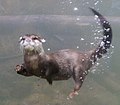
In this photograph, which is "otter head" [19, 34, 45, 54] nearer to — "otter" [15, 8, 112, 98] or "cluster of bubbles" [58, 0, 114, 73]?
"otter" [15, 8, 112, 98]

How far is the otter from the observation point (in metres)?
3.16

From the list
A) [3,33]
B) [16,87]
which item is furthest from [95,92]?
[3,33]

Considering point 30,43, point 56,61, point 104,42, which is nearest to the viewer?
point 30,43

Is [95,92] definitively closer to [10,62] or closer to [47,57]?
[10,62]

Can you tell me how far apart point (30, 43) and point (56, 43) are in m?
5.74

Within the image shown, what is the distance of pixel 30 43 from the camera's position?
10.1ft

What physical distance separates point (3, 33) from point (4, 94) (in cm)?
255

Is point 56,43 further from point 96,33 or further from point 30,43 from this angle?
point 30,43

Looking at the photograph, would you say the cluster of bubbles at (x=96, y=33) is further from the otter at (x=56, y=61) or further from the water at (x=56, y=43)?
the otter at (x=56, y=61)

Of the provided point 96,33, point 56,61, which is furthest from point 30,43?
point 96,33

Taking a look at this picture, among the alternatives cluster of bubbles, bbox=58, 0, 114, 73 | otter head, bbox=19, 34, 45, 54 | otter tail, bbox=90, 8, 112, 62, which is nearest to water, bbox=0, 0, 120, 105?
cluster of bubbles, bbox=58, 0, 114, 73

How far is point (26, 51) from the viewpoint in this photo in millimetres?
3176

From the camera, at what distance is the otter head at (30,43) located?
3.05 meters

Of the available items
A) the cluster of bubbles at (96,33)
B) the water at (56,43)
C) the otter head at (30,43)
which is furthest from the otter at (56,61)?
the cluster of bubbles at (96,33)
